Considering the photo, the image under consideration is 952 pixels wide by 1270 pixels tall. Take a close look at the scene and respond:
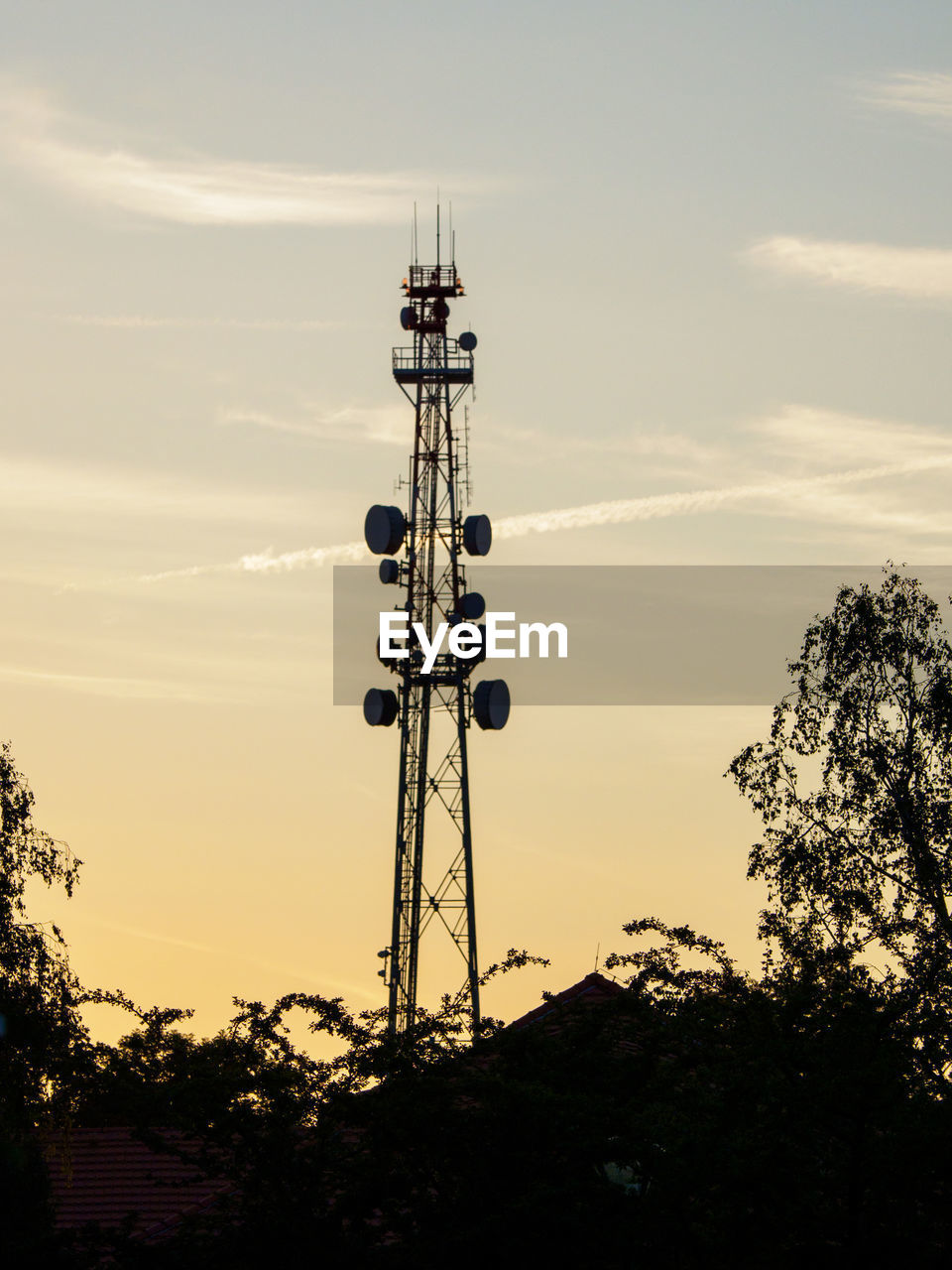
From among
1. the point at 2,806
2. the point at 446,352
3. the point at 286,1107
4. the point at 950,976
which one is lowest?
the point at 286,1107

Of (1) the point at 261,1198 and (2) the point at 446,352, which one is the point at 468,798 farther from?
(1) the point at 261,1198

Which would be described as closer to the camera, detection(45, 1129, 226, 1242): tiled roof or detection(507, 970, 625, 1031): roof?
detection(507, 970, 625, 1031): roof

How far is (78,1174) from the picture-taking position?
121 ft

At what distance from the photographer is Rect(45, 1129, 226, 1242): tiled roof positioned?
A: 34594 millimetres

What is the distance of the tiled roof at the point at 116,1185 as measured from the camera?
113 ft

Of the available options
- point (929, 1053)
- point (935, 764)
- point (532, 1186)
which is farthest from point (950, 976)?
point (532, 1186)

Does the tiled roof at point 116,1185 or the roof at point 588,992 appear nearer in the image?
the roof at point 588,992

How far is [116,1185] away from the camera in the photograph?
3638cm

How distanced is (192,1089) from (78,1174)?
16140mm

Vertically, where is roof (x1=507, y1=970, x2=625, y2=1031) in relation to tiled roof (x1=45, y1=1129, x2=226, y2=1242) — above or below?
above

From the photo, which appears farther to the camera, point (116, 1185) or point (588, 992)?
point (116, 1185)

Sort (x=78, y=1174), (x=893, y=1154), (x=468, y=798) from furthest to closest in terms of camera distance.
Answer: (x=468, y=798) < (x=78, y=1174) < (x=893, y=1154)

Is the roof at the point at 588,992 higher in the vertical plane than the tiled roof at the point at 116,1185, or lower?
higher

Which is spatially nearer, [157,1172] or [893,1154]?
[893,1154]
